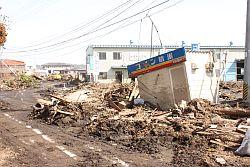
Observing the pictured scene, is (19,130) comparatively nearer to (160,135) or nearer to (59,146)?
(59,146)

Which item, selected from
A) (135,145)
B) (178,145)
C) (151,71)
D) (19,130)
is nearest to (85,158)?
(135,145)

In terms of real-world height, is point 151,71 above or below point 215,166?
above

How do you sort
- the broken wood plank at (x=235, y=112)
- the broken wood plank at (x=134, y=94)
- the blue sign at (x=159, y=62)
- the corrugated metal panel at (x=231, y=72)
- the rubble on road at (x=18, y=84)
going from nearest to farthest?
1. the broken wood plank at (x=235, y=112)
2. the blue sign at (x=159, y=62)
3. the broken wood plank at (x=134, y=94)
4. the corrugated metal panel at (x=231, y=72)
5. the rubble on road at (x=18, y=84)

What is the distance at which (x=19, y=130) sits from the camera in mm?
14039

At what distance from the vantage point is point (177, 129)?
1150 cm

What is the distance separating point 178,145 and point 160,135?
1196 mm

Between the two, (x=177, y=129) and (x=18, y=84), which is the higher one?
(x=18, y=84)

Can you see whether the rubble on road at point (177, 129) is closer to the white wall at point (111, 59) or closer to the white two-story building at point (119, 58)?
the white two-story building at point (119, 58)

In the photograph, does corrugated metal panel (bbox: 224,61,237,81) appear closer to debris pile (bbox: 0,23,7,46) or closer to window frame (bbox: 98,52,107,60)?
window frame (bbox: 98,52,107,60)

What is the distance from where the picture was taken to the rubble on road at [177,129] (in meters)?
9.02

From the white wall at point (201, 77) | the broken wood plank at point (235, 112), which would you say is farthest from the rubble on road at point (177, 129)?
the white wall at point (201, 77)

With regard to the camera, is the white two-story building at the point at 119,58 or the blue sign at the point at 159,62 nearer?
the blue sign at the point at 159,62

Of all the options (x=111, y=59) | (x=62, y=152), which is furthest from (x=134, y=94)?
(x=111, y=59)

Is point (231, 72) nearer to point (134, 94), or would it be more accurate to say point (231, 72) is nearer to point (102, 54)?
point (102, 54)
